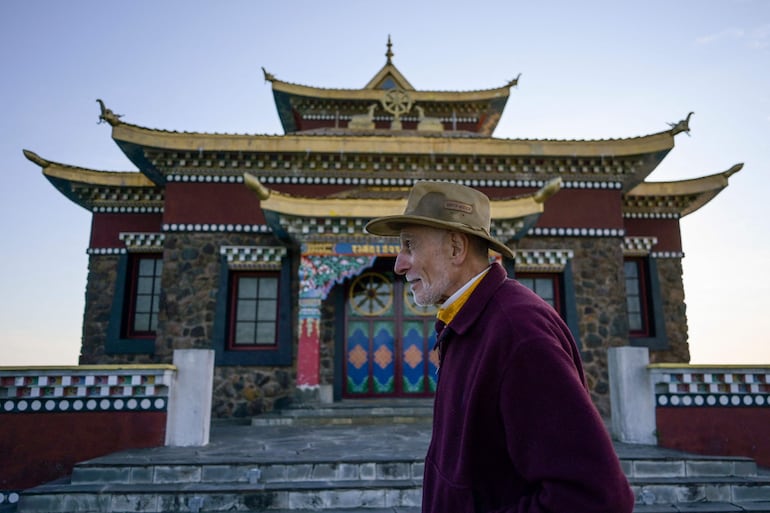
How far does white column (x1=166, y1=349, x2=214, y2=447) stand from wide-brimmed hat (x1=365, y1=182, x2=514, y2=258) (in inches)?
202

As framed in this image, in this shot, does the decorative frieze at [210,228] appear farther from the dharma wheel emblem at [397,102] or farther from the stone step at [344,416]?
the dharma wheel emblem at [397,102]

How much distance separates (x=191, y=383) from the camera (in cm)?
628

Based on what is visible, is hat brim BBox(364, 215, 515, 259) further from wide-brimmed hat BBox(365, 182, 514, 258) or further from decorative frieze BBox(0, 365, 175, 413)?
decorative frieze BBox(0, 365, 175, 413)

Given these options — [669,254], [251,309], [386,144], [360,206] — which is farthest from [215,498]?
[669,254]

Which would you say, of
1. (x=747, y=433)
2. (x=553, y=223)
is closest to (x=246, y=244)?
(x=553, y=223)

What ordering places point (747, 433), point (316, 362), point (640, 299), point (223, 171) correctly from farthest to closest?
point (640, 299)
point (223, 171)
point (316, 362)
point (747, 433)

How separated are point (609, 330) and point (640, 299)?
1.94 metres

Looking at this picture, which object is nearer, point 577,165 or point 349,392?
point 349,392

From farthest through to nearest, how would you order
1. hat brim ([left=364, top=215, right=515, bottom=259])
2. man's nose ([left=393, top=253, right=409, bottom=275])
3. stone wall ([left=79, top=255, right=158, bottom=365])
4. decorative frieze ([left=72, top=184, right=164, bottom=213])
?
1. decorative frieze ([left=72, top=184, right=164, bottom=213])
2. stone wall ([left=79, top=255, right=158, bottom=365])
3. man's nose ([left=393, top=253, right=409, bottom=275])
4. hat brim ([left=364, top=215, right=515, bottom=259])

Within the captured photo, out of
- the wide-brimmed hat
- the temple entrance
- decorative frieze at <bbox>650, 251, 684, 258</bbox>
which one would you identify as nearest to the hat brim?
the wide-brimmed hat

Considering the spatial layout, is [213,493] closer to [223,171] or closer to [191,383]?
[191,383]

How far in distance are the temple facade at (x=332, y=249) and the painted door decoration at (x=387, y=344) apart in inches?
1.0

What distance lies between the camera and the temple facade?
9.59m

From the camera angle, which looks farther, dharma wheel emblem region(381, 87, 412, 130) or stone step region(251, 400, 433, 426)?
dharma wheel emblem region(381, 87, 412, 130)
